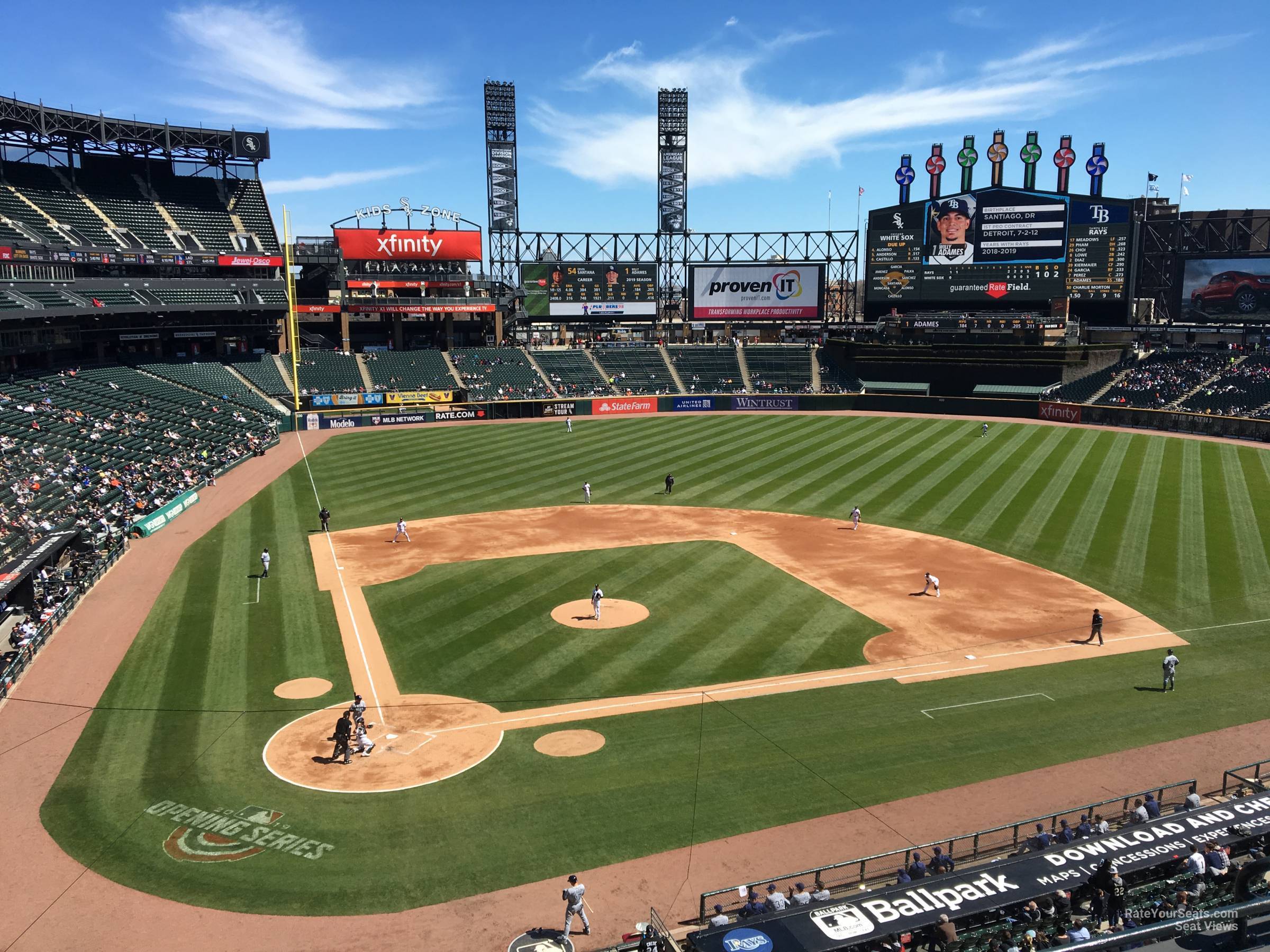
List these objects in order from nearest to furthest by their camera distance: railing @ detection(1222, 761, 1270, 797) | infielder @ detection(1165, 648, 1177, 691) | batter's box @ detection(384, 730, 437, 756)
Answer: railing @ detection(1222, 761, 1270, 797)
batter's box @ detection(384, 730, 437, 756)
infielder @ detection(1165, 648, 1177, 691)

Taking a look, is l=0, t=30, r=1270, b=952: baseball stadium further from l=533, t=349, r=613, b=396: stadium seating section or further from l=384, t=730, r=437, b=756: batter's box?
l=533, t=349, r=613, b=396: stadium seating section

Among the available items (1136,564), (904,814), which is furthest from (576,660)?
(1136,564)

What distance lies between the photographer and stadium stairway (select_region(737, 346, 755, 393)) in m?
85.1

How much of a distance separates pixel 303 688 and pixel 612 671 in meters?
8.15

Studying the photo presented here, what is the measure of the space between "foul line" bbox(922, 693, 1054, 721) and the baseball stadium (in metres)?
0.19

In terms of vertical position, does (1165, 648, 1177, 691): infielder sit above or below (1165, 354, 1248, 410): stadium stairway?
below

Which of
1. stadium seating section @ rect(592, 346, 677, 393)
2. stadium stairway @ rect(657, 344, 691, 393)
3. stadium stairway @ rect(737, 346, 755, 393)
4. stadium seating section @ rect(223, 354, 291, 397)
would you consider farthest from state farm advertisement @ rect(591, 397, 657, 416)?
stadium seating section @ rect(223, 354, 291, 397)

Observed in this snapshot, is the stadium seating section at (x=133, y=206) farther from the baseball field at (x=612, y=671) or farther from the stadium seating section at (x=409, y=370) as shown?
the baseball field at (x=612, y=671)

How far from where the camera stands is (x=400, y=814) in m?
17.3

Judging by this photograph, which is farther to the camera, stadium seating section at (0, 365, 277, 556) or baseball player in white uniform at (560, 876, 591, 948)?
stadium seating section at (0, 365, 277, 556)

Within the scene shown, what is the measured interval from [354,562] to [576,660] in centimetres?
1324

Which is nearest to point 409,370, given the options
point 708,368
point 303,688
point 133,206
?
point 133,206

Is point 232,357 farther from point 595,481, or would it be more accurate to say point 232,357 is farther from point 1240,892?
point 1240,892

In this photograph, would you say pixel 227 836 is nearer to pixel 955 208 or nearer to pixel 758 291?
pixel 955 208
